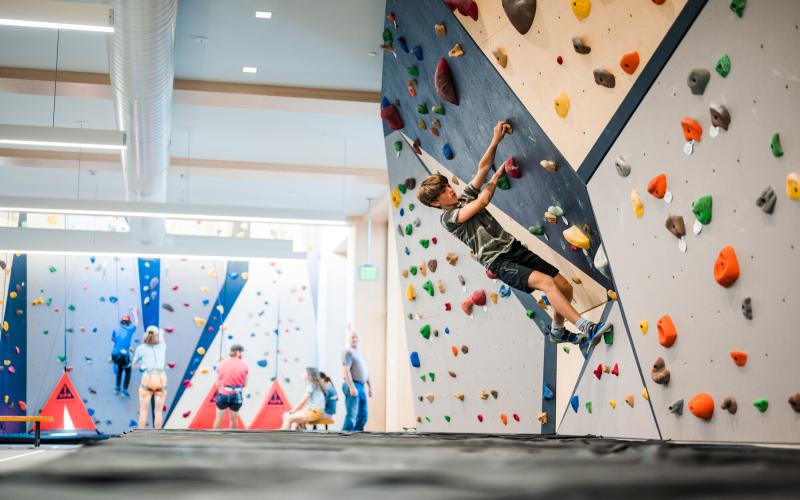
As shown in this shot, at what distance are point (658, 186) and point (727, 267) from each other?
523 millimetres

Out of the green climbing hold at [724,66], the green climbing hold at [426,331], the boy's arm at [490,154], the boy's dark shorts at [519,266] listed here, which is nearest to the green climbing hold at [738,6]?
the green climbing hold at [724,66]

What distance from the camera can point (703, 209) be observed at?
3066 mm

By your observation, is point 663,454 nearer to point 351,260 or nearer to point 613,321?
point 613,321

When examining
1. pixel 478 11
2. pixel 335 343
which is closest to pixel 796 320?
pixel 478 11

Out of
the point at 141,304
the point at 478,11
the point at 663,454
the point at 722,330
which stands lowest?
the point at 663,454

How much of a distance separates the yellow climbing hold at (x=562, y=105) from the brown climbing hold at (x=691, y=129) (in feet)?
2.84

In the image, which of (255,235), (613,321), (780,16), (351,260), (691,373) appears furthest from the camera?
(255,235)

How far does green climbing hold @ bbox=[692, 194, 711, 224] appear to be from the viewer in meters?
3.04

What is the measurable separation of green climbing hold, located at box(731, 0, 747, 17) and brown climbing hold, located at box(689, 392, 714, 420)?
1417 millimetres

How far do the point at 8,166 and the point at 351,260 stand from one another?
479 cm

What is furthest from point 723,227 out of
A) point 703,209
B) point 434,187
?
point 434,187

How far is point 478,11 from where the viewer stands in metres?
4.46

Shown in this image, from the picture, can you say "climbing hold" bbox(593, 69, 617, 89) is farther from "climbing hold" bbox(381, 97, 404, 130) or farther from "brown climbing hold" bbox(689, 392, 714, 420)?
"climbing hold" bbox(381, 97, 404, 130)

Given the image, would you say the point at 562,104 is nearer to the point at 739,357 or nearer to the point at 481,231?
the point at 481,231
